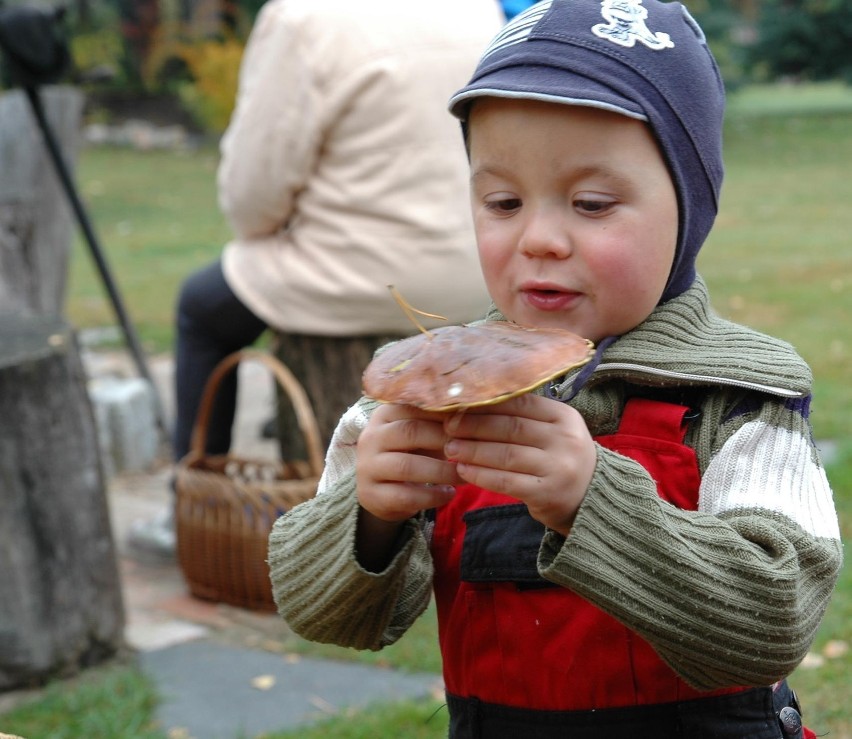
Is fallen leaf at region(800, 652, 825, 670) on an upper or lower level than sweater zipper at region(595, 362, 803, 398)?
lower

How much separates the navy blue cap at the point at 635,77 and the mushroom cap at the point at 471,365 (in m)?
0.38

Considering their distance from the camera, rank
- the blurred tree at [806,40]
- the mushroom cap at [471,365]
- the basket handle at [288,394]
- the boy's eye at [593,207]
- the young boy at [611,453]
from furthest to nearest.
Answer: the blurred tree at [806,40] < the basket handle at [288,394] < the boy's eye at [593,207] < the young boy at [611,453] < the mushroom cap at [471,365]

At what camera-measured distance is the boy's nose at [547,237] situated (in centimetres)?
152

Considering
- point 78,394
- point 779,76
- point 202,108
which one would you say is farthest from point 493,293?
→ point 779,76

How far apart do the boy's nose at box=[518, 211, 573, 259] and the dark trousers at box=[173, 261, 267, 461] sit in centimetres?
266

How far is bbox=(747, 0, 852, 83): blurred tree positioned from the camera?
22906 mm

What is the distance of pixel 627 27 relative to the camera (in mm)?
1594

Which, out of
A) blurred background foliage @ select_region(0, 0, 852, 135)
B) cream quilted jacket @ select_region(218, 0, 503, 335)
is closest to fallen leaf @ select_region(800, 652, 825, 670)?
cream quilted jacket @ select_region(218, 0, 503, 335)

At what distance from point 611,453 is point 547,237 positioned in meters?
0.30

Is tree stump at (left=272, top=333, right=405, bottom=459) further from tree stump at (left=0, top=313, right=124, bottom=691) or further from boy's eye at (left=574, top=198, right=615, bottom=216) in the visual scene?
boy's eye at (left=574, top=198, right=615, bottom=216)

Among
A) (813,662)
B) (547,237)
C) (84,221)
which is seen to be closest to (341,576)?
(547,237)

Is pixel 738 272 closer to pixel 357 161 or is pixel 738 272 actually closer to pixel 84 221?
pixel 84 221

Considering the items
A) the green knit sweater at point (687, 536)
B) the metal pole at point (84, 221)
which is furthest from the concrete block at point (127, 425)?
the green knit sweater at point (687, 536)

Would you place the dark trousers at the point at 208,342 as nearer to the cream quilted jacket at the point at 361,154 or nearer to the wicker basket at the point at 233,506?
the wicker basket at the point at 233,506
